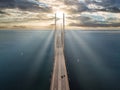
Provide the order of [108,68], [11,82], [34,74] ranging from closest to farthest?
[11,82]
[34,74]
[108,68]

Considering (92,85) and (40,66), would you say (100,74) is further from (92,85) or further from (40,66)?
(40,66)

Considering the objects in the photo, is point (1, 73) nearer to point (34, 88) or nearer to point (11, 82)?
point (11, 82)

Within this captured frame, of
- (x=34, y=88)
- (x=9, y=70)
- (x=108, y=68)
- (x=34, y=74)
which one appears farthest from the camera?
(x=108, y=68)

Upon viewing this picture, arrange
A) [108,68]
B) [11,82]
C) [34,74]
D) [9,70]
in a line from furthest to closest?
[108,68] < [9,70] < [34,74] < [11,82]

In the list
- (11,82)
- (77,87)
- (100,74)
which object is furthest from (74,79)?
(11,82)

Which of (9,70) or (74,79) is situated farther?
(9,70)

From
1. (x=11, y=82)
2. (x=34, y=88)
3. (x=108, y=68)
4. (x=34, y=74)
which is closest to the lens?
(x=34, y=88)

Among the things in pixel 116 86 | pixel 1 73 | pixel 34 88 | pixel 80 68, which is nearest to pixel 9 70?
pixel 1 73

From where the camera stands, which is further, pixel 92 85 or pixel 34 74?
pixel 34 74
